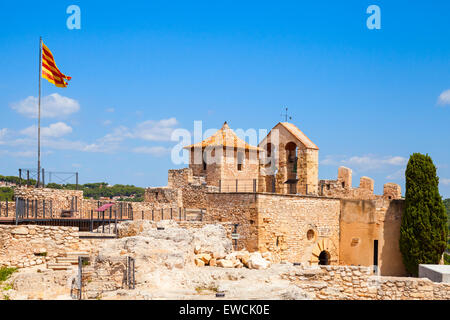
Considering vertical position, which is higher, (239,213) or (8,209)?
(8,209)

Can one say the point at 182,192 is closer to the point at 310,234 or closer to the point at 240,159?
the point at 240,159

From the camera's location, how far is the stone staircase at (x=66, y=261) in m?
16.3

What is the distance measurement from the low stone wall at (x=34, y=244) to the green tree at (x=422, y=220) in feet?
55.7

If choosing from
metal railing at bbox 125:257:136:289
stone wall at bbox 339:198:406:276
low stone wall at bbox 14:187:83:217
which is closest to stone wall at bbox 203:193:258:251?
low stone wall at bbox 14:187:83:217

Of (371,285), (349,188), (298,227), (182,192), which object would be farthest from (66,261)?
(349,188)

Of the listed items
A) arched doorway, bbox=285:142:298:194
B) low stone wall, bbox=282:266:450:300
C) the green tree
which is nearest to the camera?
low stone wall, bbox=282:266:450:300

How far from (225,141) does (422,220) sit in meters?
11.3

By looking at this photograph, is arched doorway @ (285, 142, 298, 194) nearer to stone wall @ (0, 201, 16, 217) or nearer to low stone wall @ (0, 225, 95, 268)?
stone wall @ (0, 201, 16, 217)

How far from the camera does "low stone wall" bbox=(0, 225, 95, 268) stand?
16.7 meters

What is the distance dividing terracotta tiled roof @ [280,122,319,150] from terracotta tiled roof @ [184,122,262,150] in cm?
226

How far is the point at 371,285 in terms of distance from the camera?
57.9 feet

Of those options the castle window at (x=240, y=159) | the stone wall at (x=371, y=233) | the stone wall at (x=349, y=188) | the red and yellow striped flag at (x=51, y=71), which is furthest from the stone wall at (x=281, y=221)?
the red and yellow striped flag at (x=51, y=71)

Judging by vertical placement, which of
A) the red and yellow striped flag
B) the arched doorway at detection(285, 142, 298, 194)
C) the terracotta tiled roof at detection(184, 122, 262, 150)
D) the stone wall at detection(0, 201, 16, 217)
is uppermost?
the red and yellow striped flag
